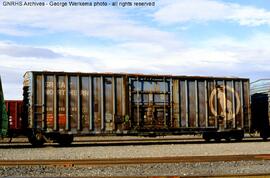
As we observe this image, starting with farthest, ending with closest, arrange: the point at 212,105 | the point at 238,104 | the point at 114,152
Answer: the point at 238,104, the point at 212,105, the point at 114,152

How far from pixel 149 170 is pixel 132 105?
11405mm

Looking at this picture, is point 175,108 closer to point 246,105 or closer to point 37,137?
point 246,105

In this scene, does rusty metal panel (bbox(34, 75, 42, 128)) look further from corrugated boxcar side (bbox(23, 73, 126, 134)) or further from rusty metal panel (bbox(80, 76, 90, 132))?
rusty metal panel (bbox(80, 76, 90, 132))

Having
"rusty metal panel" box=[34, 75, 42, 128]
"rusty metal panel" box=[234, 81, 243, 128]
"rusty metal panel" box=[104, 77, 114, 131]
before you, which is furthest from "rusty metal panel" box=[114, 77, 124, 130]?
"rusty metal panel" box=[234, 81, 243, 128]

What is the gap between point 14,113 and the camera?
69.2 feet

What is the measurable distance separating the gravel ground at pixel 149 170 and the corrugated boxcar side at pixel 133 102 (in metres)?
9.89

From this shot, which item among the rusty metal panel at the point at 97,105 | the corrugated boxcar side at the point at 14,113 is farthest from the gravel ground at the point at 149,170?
the corrugated boxcar side at the point at 14,113

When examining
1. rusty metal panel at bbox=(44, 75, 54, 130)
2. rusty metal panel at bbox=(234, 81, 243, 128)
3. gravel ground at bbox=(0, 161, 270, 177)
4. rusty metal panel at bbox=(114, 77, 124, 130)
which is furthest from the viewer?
rusty metal panel at bbox=(234, 81, 243, 128)

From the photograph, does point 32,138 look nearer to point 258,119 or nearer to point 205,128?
point 205,128

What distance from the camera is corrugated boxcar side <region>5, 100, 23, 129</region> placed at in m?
20.8

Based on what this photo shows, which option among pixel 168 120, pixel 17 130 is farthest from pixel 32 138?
pixel 168 120

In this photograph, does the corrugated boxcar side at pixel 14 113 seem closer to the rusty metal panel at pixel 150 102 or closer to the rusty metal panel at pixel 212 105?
the rusty metal panel at pixel 150 102

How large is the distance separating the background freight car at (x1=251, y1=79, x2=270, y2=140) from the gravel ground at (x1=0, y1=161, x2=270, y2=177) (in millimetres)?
13922

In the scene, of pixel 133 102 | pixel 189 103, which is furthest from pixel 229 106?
pixel 133 102
